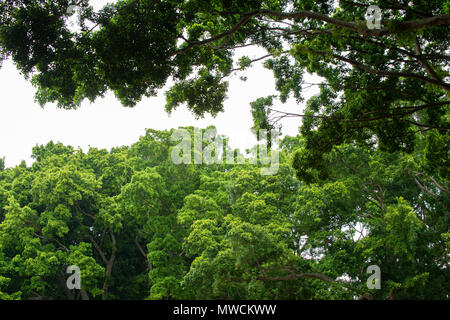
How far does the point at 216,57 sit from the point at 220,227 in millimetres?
7494

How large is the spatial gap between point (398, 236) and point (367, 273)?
1.40 meters

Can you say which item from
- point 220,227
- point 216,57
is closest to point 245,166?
point 220,227

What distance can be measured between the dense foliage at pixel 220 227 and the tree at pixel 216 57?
304 cm

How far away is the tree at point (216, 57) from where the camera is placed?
6.48 meters

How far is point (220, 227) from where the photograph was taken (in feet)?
47.3

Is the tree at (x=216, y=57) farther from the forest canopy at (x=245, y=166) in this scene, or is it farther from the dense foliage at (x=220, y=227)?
the dense foliage at (x=220, y=227)

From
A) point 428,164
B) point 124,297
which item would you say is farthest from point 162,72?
point 124,297

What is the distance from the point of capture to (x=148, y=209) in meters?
16.7

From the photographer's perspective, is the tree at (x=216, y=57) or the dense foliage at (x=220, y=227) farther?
the dense foliage at (x=220, y=227)

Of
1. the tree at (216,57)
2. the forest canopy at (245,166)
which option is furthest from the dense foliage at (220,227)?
the tree at (216,57)

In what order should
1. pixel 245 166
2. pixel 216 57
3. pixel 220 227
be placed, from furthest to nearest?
pixel 245 166
pixel 220 227
pixel 216 57

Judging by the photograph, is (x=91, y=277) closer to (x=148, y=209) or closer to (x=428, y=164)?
(x=148, y=209)

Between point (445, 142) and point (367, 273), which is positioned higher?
point (445, 142)

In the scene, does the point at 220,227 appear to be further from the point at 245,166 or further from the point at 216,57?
the point at 216,57
